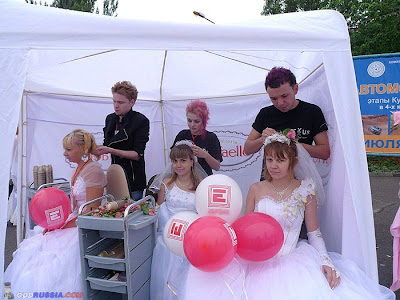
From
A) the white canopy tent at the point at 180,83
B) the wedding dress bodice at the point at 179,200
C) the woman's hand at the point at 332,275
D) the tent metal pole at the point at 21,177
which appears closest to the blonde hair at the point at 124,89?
the white canopy tent at the point at 180,83

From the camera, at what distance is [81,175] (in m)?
2.85

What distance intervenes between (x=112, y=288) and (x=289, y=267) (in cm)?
118

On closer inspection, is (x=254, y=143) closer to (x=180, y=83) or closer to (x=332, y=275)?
(x=332, y=275)

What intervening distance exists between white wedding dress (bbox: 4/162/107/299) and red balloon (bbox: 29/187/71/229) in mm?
130

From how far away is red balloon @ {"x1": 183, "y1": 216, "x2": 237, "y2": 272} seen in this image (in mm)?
1810

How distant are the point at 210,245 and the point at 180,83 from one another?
126 inches

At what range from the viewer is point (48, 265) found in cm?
245

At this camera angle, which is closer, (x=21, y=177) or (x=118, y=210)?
(x=118, y=210)

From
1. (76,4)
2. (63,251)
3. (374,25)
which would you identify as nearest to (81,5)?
(76,4)

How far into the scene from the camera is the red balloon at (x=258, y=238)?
6.27ft

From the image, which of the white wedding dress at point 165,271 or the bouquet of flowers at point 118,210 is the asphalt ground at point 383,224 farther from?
the bouquet of flowers at point 118,210

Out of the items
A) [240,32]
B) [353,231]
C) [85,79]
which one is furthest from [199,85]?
[353,231]

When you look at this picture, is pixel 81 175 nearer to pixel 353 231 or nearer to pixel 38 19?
pixel 38 19

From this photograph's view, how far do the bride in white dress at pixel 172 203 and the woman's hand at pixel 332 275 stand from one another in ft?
3.22
